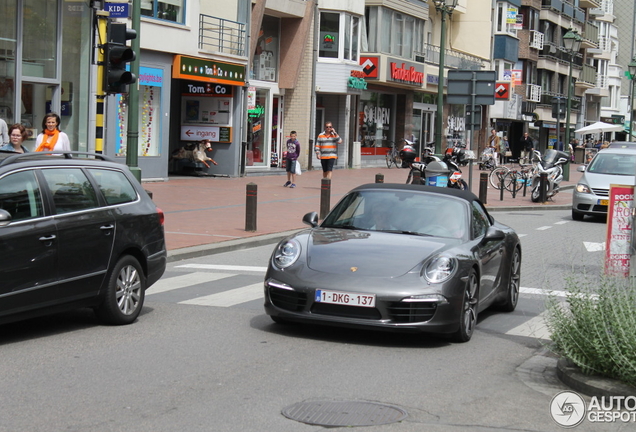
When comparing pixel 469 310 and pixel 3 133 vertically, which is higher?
pixel 3 133

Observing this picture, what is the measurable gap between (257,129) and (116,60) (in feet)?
64.3

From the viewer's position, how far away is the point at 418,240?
8555 mm

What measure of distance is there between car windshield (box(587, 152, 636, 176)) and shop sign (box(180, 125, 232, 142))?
1227 centimetres

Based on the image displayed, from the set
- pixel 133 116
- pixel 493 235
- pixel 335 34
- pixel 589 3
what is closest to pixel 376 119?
pixel 335 34

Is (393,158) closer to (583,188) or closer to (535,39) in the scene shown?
(583,188)

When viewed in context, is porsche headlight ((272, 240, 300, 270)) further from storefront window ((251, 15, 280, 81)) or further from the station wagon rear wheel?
storefront window ((251, 15, 280, 81))

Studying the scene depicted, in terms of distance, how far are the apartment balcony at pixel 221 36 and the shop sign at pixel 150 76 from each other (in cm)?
239

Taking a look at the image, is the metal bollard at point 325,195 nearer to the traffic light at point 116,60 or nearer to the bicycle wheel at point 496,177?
the traffic light at point 116,60

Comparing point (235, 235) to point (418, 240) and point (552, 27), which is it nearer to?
point (418, 240)

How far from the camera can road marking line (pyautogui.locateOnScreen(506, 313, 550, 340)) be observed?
869cm

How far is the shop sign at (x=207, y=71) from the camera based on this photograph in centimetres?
2811

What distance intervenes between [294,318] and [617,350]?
275 cm

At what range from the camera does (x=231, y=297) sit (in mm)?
10289

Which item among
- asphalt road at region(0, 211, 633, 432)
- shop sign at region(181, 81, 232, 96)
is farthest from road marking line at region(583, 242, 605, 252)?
shop sign at region(181, 81, 232, 96)
